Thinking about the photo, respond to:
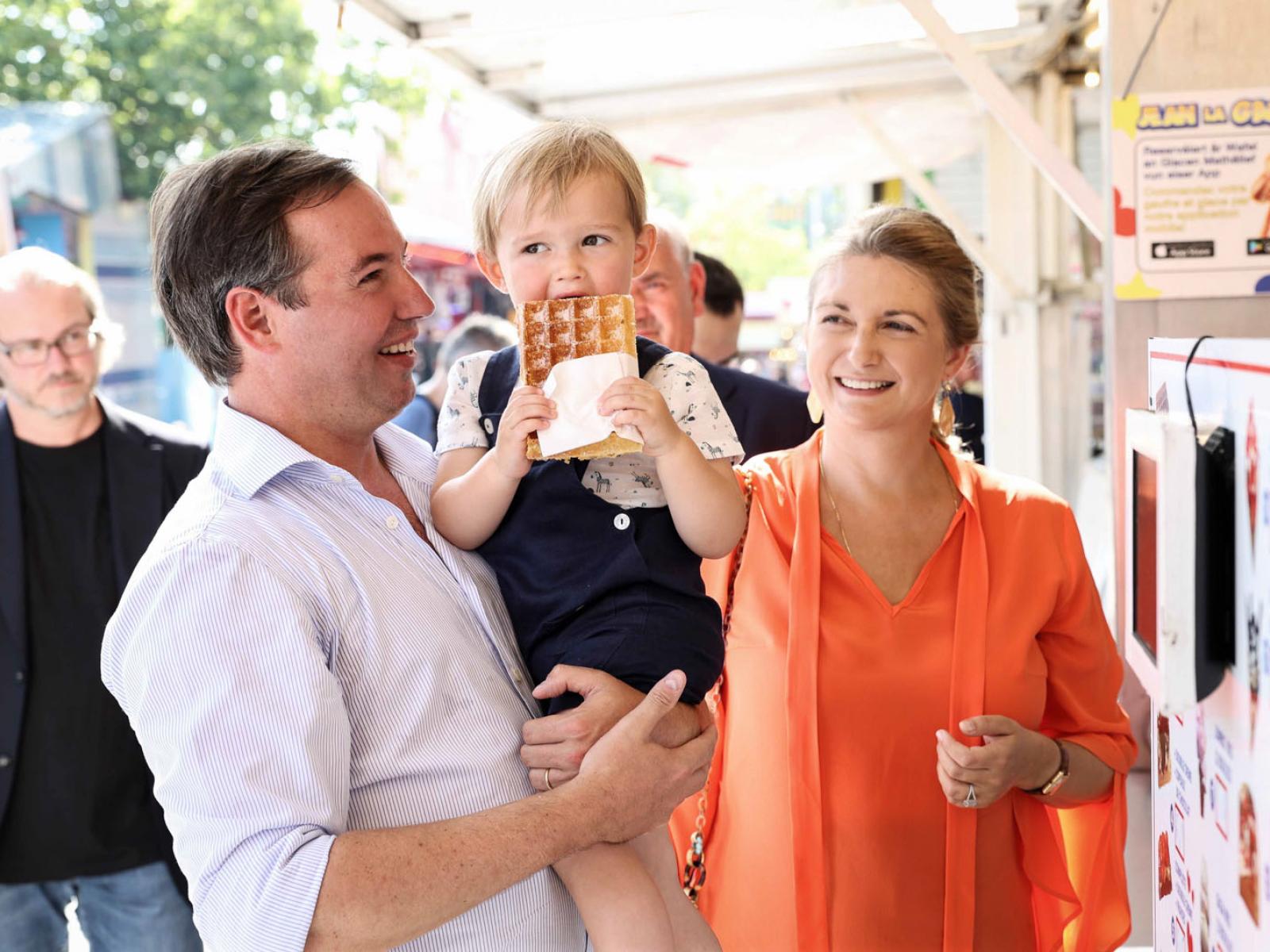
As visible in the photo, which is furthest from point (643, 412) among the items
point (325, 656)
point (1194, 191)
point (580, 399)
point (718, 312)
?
point (718, 312)

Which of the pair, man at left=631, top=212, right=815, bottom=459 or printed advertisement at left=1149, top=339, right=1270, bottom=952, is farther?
man at left=631, top=212, right=815, bottom=459

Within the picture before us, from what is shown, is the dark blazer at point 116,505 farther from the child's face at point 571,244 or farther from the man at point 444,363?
the man at point 444,363

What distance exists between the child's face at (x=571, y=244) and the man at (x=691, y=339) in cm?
152

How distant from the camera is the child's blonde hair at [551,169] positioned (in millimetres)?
2336

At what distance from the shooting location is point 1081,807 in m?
2.71

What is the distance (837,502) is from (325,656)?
4.25 ft

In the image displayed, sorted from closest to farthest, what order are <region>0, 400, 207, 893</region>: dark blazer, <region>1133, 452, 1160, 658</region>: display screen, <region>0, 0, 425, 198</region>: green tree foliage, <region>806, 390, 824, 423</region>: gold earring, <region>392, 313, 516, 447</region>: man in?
<region>1133, 452, 1160, 658</region>: display screen
<region>806, 390, 824, 423</region>: gold earring
<region>0, 400, 207, 893</region>: dark blazer
<region>392, 313, 516, 447</region>: man
<region>0, 0, 425, 198</region>: green tree foliage

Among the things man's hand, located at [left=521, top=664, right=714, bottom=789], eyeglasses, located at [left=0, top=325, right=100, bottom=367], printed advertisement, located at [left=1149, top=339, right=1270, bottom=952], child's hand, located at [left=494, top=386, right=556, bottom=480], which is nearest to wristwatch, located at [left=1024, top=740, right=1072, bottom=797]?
printed advertisement, located at [left=1149, top=339, right=1270, bottom=952]

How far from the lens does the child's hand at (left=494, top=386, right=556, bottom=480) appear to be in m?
2.17

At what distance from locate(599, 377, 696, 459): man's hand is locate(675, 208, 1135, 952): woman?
0.58 m

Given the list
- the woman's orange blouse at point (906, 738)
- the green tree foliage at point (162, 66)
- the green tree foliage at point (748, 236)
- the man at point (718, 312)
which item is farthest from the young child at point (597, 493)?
the green tree foliage at point (748, 236)

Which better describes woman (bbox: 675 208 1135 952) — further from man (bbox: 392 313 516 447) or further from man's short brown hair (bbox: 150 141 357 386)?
man (bbox: 392 313 516 447)

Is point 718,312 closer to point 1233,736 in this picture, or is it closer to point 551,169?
point 551,169

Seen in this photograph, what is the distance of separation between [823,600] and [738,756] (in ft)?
1.29
